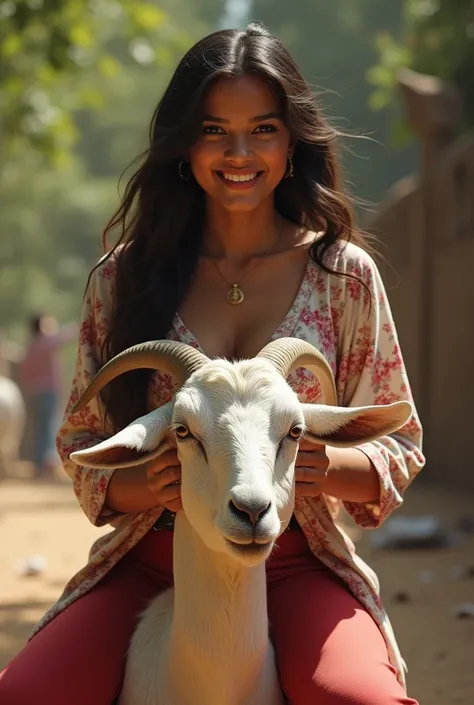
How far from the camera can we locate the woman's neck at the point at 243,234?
4375 millimetres

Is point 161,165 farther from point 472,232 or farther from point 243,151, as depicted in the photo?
point 472,232

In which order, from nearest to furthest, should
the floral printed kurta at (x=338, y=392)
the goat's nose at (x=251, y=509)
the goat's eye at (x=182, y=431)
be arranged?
1. the goat's nose at (x=251, y=509)
2. the goat's eye at (x=182, y=431)
3. the floral printed kurta at (x=338, y=392)

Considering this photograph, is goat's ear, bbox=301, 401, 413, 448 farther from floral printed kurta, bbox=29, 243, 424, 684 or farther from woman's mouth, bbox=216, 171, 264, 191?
woman's mouth, bbox=216, 171, 264, 191

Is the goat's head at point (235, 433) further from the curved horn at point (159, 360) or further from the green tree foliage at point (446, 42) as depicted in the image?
the green tree foliage at point (446, 42)

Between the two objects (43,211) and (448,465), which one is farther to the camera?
(43,211)

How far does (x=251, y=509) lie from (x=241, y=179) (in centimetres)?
131

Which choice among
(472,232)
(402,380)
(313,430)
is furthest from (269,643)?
(472,232)

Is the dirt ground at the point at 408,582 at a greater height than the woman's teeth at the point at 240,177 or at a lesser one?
lesser

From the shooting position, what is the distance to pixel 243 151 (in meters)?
4.11

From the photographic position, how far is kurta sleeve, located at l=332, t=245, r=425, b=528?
413cm

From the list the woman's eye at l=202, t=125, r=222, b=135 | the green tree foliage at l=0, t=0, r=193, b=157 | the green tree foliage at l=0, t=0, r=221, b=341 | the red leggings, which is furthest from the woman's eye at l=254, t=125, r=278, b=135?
the green tree foliage at l=0, t=0, r=221, b=341

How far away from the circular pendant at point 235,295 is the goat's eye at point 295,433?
31.7 inches

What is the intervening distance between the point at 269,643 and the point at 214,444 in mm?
695

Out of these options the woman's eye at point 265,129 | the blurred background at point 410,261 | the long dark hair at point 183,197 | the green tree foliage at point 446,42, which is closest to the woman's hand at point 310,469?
the long dark hair at point 183,197
